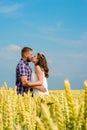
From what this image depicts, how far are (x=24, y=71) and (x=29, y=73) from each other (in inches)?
12.1

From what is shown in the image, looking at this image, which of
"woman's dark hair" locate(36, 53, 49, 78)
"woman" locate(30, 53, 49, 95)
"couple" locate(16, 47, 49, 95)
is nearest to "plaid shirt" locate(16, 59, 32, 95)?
"couple" locate(16, 47, 49, 95)

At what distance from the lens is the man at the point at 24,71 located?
33.3ft

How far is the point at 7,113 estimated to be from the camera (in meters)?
1.53

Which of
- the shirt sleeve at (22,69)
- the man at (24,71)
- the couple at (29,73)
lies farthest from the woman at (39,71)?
the shirt sleeve at (22,69)

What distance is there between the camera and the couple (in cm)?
1004

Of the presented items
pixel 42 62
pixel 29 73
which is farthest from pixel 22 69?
pixel 42 62

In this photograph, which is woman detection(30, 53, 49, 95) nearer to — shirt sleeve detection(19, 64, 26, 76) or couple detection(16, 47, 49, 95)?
couple detection(16, 47, 49, 95)

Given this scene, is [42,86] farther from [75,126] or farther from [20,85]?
[75,126]

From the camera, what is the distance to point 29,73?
34.4 ft

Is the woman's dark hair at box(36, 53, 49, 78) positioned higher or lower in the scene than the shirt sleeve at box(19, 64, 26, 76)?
higher

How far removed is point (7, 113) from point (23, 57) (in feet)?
29.0

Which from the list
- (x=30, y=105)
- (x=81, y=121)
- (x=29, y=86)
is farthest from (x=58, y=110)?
(x=29, y=86)

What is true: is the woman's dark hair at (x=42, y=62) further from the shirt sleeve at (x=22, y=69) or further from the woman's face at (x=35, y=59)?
the shirt sleeve at (x=22, y=69)

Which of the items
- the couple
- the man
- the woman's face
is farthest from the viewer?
the woman's face
